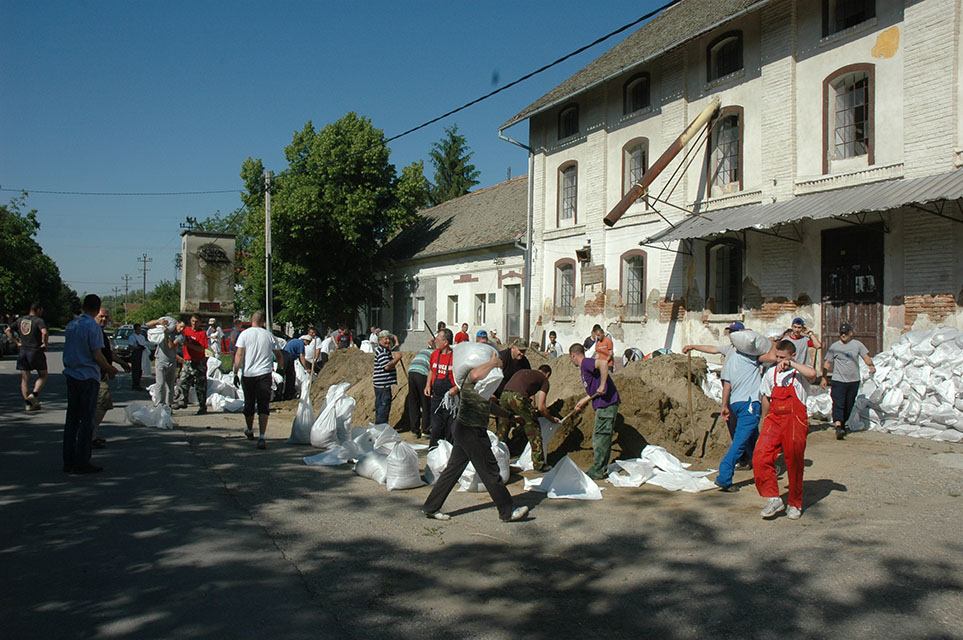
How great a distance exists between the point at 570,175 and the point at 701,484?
16135mm

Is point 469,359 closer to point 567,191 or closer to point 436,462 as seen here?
point 436,462

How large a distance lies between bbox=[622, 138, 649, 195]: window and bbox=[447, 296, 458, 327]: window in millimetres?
10155

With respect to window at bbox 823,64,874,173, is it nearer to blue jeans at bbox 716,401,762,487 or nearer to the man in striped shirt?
blue jeans at bbox 716,401,762,487

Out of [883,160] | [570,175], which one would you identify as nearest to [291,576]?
[883,160]

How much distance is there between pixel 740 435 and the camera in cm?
727

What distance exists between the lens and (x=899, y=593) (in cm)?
443

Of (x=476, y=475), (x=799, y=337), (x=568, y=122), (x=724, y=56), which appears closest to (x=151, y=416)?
(x=476, y=475)

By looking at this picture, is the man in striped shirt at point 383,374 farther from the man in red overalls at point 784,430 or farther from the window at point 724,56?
the window at point 724,56

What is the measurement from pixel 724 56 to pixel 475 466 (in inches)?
587

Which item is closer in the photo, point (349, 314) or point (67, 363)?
point (67, 363)

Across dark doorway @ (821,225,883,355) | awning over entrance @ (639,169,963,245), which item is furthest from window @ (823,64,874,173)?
dark doorway @ (821,225,883,355)

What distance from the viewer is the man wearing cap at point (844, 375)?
1046cm

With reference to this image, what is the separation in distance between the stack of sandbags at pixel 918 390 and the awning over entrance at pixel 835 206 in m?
2.24

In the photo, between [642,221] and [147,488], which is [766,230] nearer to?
[642,221]
